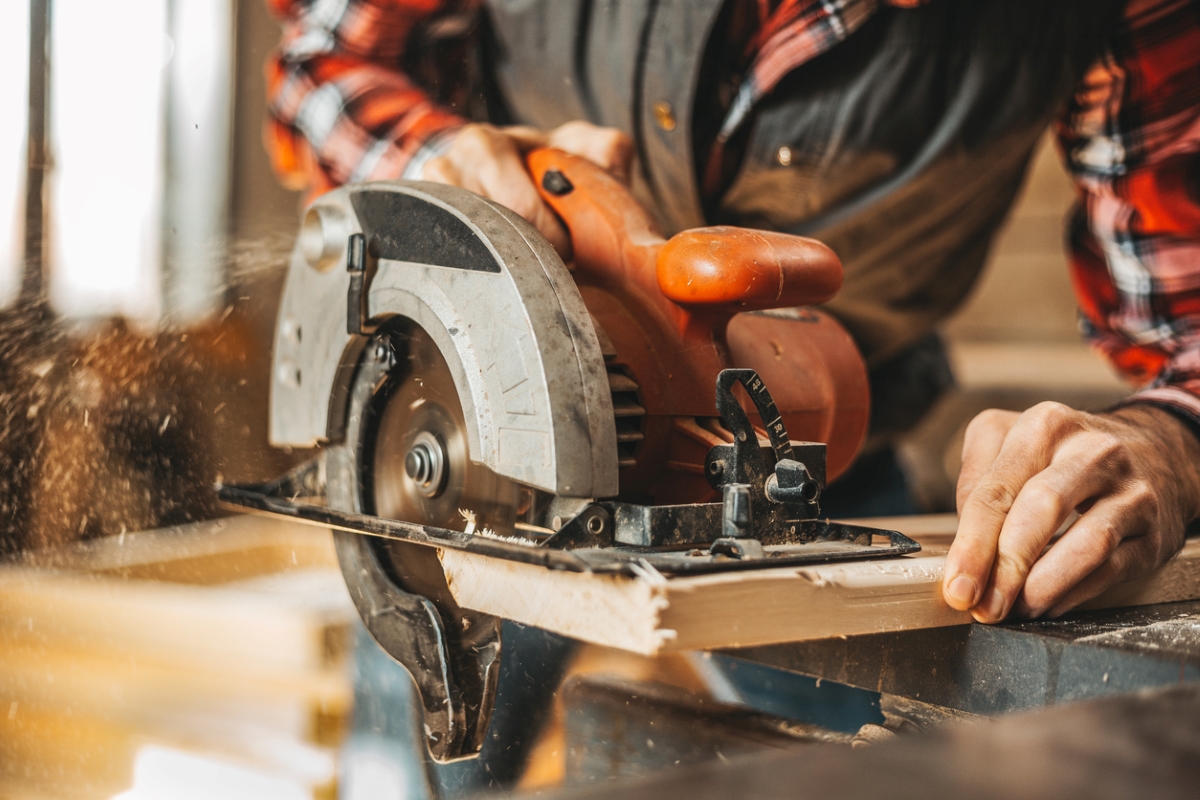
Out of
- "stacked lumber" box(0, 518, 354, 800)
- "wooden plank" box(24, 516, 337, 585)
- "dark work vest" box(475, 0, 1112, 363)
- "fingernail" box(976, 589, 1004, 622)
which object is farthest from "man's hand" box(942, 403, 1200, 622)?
"wooden plank" box(24, 516, 337, 585)

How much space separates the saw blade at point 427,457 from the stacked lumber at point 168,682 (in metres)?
0.94

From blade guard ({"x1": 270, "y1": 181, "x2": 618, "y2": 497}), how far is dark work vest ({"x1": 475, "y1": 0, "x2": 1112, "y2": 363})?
840 mm

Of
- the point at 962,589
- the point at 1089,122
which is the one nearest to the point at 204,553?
the point at 962,589

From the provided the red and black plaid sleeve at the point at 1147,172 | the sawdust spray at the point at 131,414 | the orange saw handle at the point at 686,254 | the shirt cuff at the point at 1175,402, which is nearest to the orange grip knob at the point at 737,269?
the orange saw handle at the point at 686,254

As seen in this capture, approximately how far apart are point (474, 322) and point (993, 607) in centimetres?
58

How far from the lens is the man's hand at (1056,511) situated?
0.97 m

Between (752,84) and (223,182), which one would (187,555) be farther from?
(223,182)

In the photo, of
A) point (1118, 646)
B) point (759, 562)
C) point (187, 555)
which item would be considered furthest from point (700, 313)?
point (187, 555)

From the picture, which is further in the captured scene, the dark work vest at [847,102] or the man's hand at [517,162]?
the dark work vest at [847,102]

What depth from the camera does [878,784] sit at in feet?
1.62

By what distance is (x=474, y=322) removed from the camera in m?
0.99

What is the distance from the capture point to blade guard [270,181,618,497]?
93 centimetres

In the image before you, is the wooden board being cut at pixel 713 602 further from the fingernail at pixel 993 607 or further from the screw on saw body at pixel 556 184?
the screw on saw body at pixel 556 184

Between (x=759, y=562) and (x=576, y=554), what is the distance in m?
0.16
